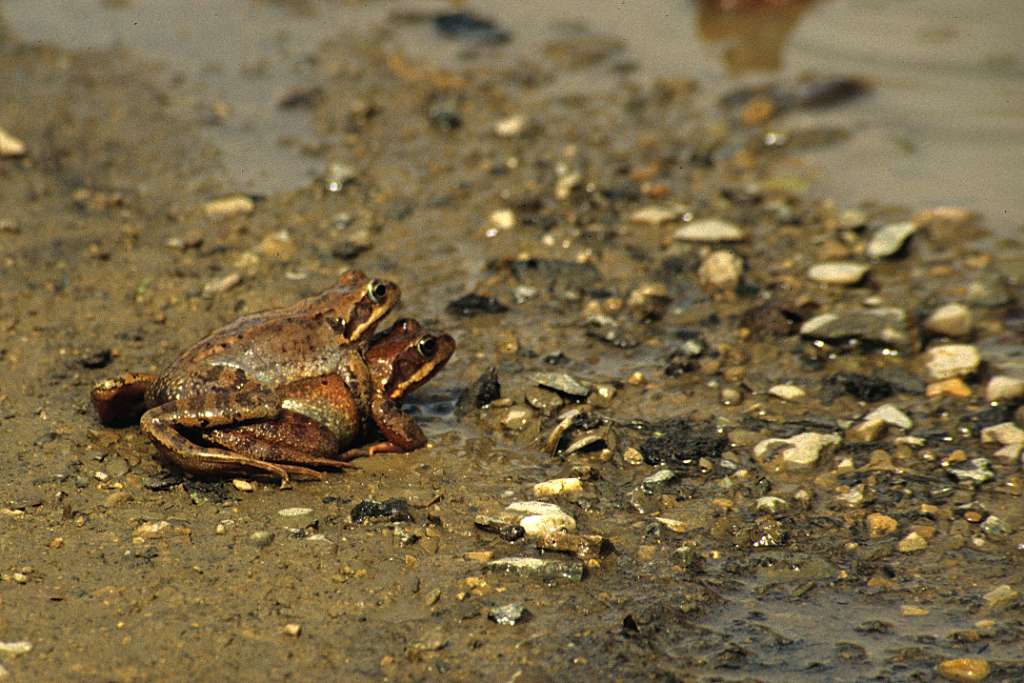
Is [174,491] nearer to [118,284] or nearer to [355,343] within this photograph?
[355,343]

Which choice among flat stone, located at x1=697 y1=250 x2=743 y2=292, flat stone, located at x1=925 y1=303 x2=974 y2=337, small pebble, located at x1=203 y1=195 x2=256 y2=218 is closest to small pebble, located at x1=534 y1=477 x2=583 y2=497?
flat stone, located at x1=697 y1=250 x2=743 y2=292

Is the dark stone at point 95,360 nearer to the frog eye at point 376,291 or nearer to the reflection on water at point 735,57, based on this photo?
the frog eye at point 376,291

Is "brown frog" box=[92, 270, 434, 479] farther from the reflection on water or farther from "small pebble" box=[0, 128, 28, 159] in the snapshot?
"small pebble" box=[0, 128, 28, 159]

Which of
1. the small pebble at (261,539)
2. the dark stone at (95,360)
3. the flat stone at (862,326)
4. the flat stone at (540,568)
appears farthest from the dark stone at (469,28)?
the flat stone at (540,568)

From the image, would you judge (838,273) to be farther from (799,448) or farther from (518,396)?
(518,396)

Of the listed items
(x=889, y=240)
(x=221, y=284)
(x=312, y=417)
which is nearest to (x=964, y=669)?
(x=312, y=417)

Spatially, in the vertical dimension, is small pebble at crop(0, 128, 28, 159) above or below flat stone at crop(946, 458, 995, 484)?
above
